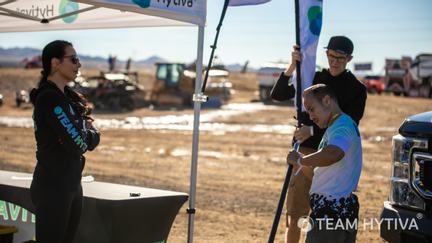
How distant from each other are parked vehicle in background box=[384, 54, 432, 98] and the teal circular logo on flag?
45.6m

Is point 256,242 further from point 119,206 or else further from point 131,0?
point 131,0

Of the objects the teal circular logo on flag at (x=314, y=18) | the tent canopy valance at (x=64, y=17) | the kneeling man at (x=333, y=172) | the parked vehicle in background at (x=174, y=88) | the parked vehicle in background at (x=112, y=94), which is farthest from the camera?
the parked vehicle in background at (x=174, y=88)

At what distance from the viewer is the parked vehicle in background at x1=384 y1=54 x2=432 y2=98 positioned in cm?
4988

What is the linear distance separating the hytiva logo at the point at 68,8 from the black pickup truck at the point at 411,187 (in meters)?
3.48

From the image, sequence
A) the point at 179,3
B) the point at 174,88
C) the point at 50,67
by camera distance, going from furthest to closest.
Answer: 1. the point at 174,88
2. the point at 179,3
3. the point at 50,67

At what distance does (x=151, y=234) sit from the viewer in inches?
209

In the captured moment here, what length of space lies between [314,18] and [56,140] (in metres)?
2.23

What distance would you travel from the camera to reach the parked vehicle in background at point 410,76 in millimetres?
49875

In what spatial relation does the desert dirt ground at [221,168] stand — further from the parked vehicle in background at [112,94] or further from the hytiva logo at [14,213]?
the parked vehicle in background at [112,94]

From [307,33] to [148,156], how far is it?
12.3 meters

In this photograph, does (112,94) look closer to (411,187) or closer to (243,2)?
(243,2)

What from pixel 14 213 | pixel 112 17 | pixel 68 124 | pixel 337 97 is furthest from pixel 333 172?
pixel 112 17

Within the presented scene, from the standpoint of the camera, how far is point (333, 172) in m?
4.22

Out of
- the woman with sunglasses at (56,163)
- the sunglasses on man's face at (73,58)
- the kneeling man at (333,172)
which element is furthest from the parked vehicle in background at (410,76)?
the woman with sunglasses at (56,163)
